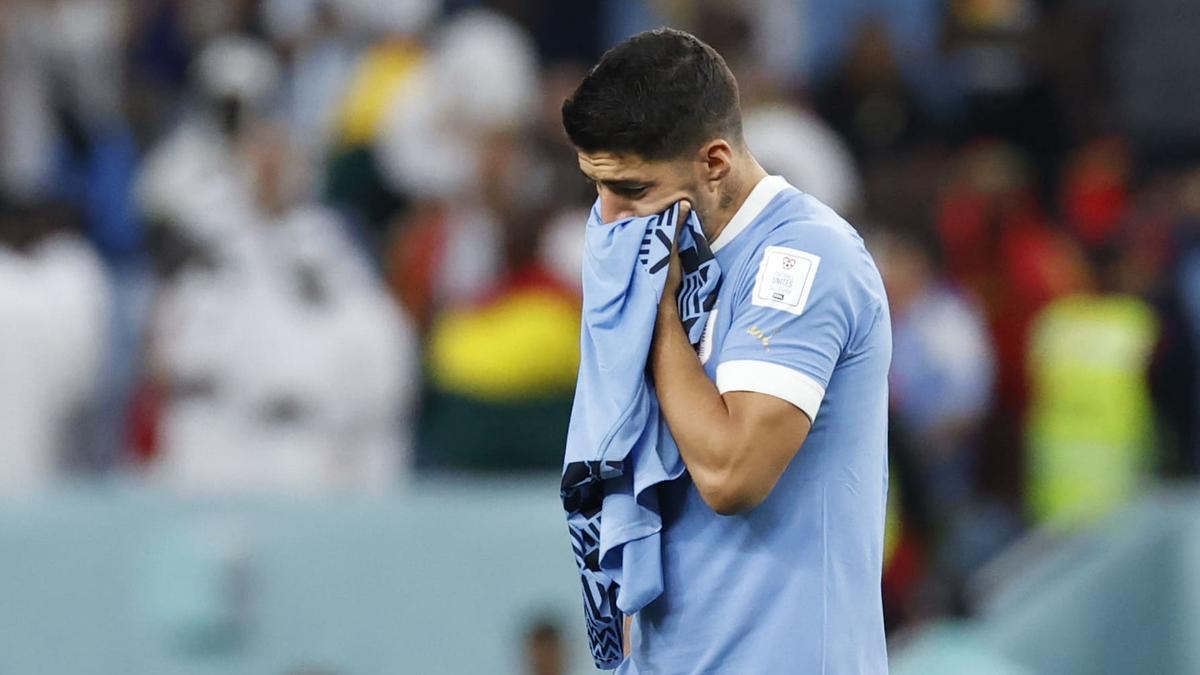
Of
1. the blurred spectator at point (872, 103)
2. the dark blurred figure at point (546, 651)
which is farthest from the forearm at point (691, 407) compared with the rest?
the blurred spectator at point (872, 103)

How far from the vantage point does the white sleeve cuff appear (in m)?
2.85

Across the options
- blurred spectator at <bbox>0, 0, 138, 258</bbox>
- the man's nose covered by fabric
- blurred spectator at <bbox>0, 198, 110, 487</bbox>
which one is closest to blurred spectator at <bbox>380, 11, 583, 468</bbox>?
blurred spectator at <bbox>0, 198, 110, 487</bbox>

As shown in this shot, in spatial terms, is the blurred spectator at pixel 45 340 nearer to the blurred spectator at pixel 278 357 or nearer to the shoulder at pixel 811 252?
the blurred spectator at pixel 278 357

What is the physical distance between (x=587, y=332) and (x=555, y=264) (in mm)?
5143

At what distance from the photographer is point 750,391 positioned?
2.86 m

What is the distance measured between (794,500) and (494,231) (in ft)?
17.3

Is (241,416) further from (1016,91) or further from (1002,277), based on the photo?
(1016,91)

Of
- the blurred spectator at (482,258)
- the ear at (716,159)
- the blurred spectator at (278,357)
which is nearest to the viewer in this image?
the ear at (716,159)

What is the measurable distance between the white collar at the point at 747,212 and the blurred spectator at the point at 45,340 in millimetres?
5345

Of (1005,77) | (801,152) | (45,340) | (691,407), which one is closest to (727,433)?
(691,407)

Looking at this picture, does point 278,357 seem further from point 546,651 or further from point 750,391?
point 750,391

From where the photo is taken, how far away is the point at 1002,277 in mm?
9289

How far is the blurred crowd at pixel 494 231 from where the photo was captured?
788 centimetres

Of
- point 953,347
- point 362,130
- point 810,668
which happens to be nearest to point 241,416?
point 362,130
